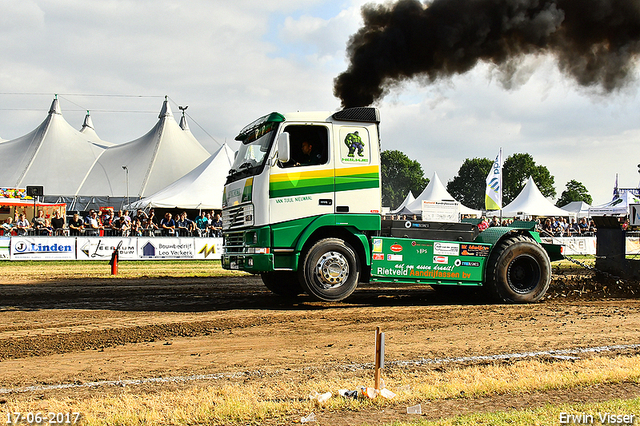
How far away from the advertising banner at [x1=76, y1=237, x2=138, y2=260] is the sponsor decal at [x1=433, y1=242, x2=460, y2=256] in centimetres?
1560

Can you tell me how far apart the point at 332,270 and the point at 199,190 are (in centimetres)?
2275

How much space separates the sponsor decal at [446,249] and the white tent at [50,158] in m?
34.6

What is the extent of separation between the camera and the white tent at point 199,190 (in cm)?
2975

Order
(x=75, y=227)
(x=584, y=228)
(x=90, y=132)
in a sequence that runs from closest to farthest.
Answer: (x=75, y=227)
(x=584, y=228)
(x=90, y=132)

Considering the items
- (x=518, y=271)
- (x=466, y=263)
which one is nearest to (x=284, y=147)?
(x=466, y=263)

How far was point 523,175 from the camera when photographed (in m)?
98.2

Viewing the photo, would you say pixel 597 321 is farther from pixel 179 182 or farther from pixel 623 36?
pixel 179 182

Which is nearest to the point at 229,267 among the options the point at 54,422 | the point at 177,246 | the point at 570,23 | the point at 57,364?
the point at 57,364

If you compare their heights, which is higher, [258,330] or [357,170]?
[357,170]

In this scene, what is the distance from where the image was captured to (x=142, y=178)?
37.8m

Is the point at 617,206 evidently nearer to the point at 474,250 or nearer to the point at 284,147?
the point at 474,250

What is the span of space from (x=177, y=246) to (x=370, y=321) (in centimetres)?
1609

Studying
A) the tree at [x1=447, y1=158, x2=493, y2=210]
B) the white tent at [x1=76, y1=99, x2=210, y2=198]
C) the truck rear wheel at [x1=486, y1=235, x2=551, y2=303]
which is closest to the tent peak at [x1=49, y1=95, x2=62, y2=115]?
the white tent at [x1=76, y1=99, x2=210, y2=198]

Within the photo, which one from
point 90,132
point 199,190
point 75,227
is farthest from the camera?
point 90,132
